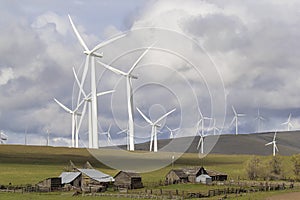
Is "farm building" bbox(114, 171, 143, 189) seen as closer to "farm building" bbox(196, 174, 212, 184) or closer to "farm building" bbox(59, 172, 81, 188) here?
"farm building" bbox(59, 172, 81, 188)

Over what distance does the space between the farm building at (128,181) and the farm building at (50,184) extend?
29.6 feet

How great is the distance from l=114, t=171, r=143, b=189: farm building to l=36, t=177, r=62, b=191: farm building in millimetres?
9013

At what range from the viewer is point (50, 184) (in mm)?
77438

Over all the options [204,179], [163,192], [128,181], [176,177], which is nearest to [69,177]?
[128,181]

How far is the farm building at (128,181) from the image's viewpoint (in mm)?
82625

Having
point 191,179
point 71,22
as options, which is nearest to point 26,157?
point 71,22

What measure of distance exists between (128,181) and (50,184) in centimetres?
1167

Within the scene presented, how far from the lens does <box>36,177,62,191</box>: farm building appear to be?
7656cm

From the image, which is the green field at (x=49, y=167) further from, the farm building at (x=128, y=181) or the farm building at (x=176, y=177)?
the farm building at (x=176, y=177)

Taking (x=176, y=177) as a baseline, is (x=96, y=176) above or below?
above

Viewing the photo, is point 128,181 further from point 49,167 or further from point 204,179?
point 49,167

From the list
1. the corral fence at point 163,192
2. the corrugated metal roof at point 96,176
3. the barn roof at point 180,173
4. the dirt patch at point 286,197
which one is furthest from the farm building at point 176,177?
the dirt patch at point 286,197

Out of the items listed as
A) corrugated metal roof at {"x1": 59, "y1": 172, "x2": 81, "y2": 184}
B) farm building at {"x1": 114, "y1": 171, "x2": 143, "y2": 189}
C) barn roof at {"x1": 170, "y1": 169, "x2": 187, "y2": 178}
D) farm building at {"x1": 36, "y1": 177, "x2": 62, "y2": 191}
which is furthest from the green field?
corrugated metal roof at {"x1": 59, "y1": 172, "x2": 81, "y2": 184}

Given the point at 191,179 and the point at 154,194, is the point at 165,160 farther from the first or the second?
the point at 154,194
